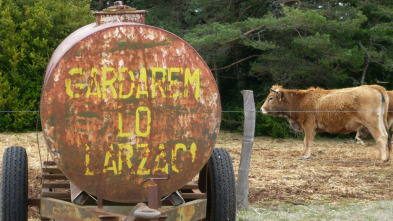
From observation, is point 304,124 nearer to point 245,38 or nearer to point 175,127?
point 245,38

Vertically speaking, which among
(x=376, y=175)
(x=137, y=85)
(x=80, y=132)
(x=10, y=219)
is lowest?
(x=376, y=175)

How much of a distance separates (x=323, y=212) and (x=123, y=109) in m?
3.34

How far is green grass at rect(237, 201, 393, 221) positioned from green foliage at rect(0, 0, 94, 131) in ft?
31.6

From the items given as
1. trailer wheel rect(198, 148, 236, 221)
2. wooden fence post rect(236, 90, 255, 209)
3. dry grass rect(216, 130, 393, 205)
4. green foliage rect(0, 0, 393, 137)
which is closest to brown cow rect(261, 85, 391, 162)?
dry grass rect(216, 130, 393, 205)

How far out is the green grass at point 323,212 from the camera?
5.82 metres

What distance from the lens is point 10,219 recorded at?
13.7 ft

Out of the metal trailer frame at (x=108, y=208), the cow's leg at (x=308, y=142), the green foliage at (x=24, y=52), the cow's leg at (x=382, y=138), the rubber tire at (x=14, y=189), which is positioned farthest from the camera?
the green foliage at (x=24, y=52)

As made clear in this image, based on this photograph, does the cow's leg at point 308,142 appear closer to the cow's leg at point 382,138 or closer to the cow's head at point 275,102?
the cow's head at point 275,102

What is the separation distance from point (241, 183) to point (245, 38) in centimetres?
1057

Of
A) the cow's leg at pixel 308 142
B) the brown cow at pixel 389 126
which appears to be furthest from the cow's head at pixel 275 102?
the brown cow at pixel 389 126

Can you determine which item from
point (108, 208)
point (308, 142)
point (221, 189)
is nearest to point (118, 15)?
point (108, 208)

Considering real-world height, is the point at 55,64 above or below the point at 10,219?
above

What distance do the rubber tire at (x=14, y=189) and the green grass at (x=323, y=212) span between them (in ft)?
7.75

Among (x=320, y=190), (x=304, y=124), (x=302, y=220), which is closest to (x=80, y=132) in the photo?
(x=302, y=220)
